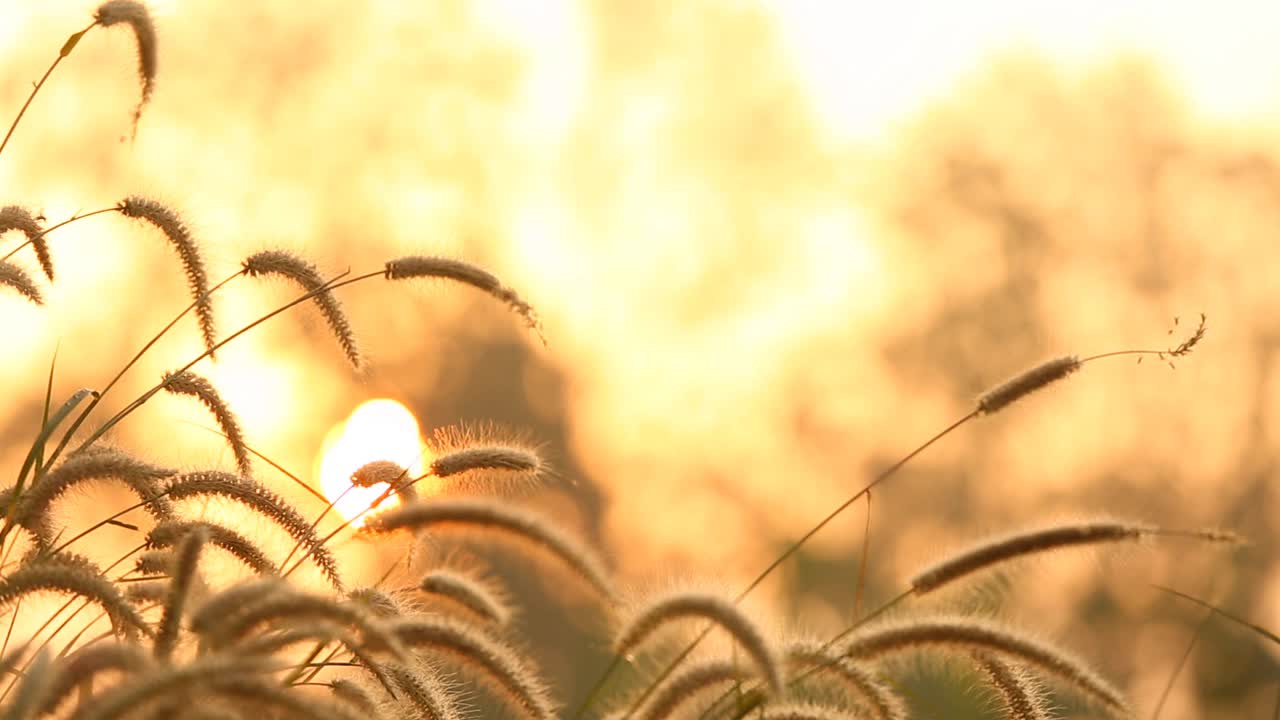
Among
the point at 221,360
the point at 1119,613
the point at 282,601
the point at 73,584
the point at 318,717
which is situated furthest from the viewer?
the point at 1119,613

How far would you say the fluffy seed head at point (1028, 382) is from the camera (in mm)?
4312

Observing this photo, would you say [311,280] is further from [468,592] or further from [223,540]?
[468,592]

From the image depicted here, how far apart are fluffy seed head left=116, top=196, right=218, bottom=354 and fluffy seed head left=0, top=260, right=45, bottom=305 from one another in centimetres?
32

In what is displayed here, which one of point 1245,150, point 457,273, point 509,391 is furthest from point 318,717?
point 509,391

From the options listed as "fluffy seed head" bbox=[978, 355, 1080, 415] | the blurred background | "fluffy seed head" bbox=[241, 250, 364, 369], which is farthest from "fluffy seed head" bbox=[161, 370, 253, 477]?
the blurred background

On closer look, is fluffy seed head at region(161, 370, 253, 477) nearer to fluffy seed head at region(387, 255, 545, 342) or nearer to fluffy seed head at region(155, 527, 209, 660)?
fluffy seed head at region(387, 255, 545, 342)

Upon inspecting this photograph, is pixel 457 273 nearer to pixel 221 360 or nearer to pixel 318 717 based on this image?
pixel 221 360

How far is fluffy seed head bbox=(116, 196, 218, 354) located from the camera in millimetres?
4910

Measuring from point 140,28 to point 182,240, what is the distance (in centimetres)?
69

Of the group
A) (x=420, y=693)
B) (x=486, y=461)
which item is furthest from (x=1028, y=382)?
(x=420, y=693)

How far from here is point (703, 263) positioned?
1296 inches

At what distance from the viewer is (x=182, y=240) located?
16.1ft

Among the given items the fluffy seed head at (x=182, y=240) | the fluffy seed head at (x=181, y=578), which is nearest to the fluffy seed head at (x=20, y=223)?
the fluffy seed head at (x=182, y=240)

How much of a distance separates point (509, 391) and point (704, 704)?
33.9 metres
